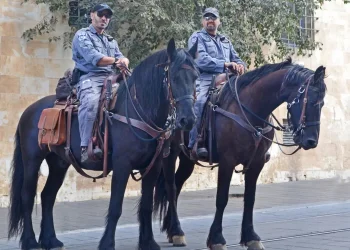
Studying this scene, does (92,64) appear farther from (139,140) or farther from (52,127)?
(139,140)

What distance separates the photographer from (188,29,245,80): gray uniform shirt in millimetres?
9719

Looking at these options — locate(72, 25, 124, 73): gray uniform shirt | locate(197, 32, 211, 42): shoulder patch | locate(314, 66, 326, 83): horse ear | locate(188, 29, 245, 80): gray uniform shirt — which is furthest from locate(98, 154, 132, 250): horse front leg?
locate(197, 32, 211, 42): shoulder patch

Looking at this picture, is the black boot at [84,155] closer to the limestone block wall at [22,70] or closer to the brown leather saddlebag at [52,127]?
the brown leather saddlebag at [52,127]

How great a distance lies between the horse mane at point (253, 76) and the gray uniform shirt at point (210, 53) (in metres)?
0.60

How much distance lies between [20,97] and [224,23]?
446 cm

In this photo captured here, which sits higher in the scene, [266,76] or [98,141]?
[266,76]

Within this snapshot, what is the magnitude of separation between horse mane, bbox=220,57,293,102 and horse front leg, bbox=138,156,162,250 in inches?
66.8

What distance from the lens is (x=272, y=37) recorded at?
17438 millimetres

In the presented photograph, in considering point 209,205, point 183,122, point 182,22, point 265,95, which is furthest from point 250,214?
point 182,22

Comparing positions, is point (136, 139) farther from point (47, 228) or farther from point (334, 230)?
point (334, 230)

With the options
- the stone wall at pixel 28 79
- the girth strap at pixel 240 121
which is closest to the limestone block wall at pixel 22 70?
the stone wall at pixel 28 79

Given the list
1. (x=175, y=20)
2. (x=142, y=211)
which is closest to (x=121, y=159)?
(x=142, y=211)

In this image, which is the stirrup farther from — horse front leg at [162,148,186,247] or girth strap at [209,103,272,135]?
girth strap at [209,103,272,135]

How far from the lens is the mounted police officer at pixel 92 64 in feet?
26.5
